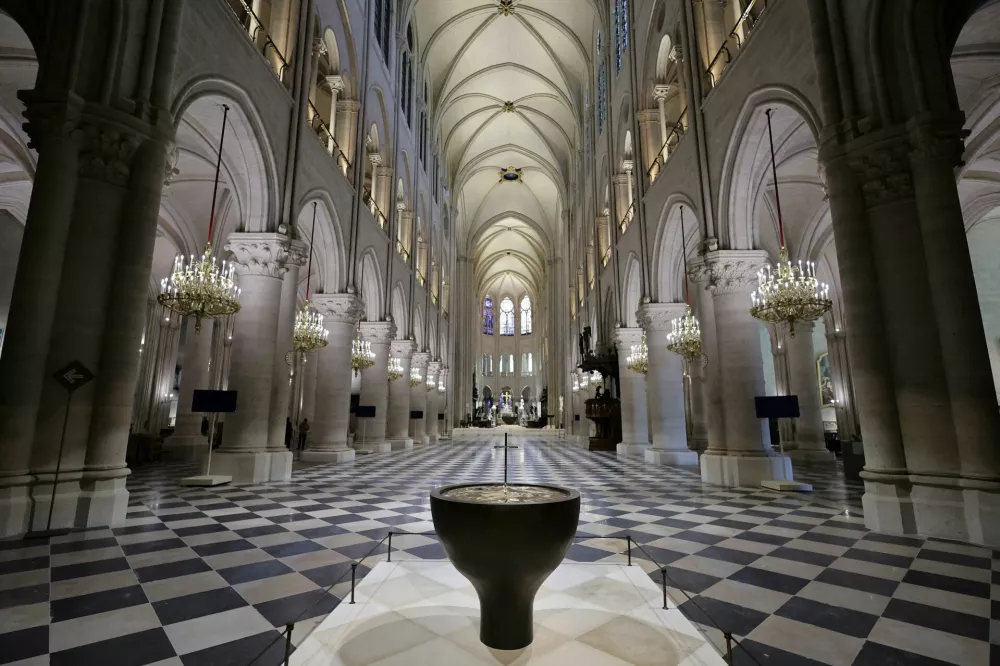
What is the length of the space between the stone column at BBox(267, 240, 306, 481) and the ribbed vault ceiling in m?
14.3

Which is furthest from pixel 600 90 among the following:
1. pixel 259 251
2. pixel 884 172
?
pixel 884 172

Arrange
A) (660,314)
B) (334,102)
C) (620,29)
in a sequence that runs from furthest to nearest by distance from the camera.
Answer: (620,29) < (334,102) < (660,314)

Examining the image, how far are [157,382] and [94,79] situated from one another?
17.7 metres

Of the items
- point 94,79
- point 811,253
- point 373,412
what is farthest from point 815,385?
point 94,79

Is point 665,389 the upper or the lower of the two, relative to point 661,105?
lower

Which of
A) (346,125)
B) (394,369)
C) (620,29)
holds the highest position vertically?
(620,29)

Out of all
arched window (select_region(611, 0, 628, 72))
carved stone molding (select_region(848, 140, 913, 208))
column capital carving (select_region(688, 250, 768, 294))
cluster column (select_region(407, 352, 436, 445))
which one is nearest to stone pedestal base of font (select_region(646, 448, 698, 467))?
column capital carving (select_region(688, 250, 768, 294))

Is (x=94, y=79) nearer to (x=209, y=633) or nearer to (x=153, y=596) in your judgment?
(x=153, y=596)

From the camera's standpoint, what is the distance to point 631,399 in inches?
584

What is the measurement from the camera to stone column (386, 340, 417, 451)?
18.0 m

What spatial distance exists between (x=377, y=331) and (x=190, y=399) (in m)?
5.50

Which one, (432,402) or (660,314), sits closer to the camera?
(660,314)

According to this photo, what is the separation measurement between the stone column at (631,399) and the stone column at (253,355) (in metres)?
10.1

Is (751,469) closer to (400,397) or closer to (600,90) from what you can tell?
(400,397)
